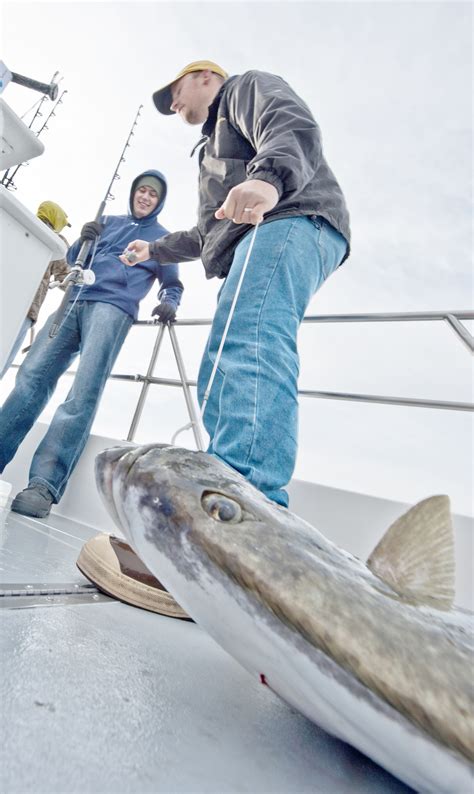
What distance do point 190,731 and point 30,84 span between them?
224cm

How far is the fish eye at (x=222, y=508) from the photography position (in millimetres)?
486

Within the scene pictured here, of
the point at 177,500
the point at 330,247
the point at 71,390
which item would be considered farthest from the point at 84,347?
the point at 177,500

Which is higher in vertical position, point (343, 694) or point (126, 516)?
point (126, 516)

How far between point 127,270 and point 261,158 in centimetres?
156

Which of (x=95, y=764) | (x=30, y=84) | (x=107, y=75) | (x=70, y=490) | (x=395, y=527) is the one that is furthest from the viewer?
(x=107, y=75)

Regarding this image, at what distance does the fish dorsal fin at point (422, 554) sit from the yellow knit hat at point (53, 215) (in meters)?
3.49

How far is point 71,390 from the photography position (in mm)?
2320

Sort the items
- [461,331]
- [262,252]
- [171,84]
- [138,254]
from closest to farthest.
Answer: [262,252]
[461,331]
[171,84]
[138,254]

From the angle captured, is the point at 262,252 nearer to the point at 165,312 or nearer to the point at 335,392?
the point at 335,392

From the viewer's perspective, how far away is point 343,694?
40 cm

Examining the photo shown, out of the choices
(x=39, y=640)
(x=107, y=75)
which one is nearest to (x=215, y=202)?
(x=39, y=640)

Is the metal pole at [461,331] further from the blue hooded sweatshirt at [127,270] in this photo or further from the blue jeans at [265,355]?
the blue hooded sweatshirt at [127,270]

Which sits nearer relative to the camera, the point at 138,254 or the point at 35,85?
the point at 35,85

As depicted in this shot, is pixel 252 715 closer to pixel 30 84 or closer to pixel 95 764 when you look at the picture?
pixel 95 764
